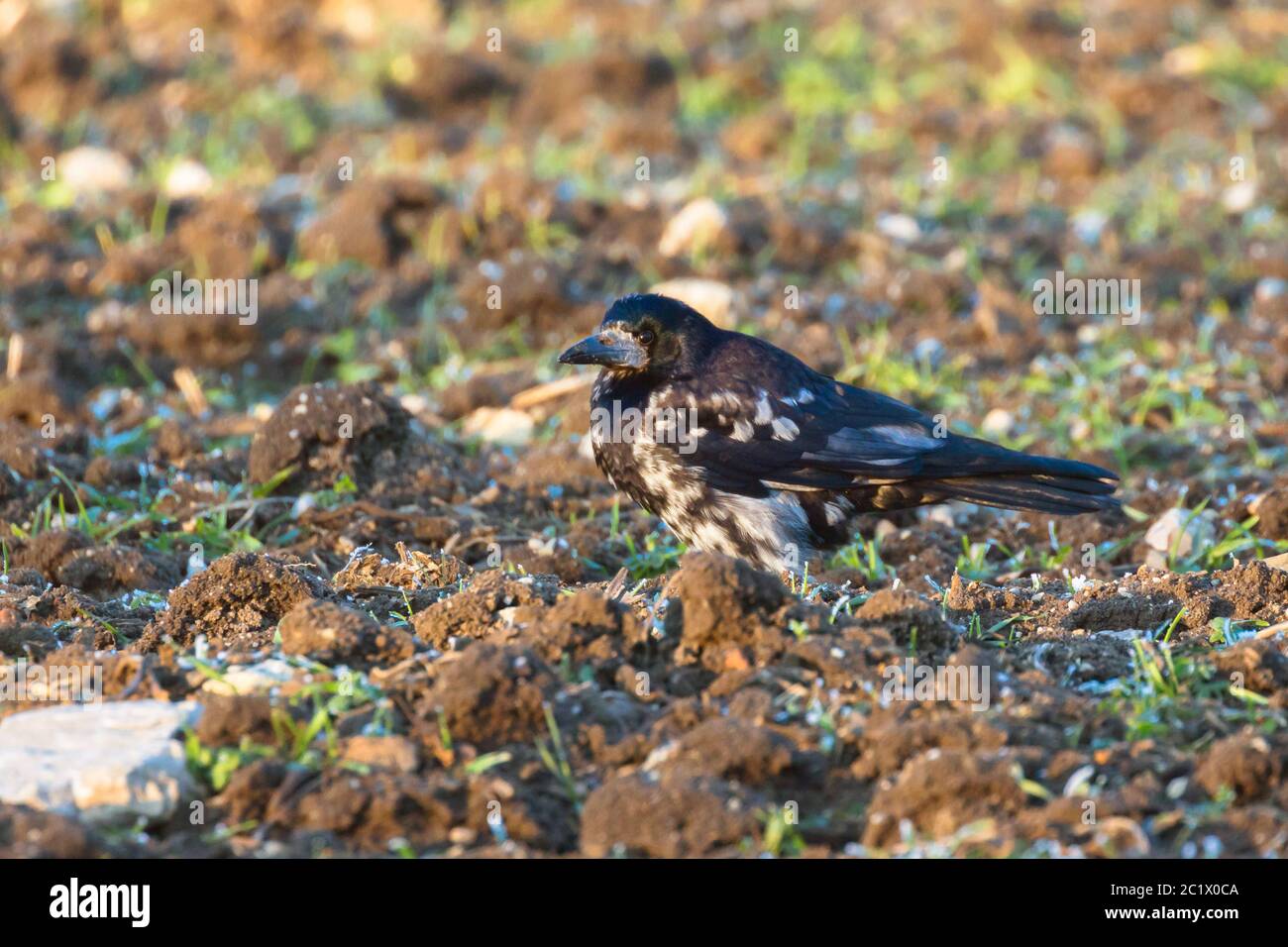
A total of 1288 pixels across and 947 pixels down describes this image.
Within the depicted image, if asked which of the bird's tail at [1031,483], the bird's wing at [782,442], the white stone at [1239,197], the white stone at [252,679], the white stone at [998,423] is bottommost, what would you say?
the white stone at [252,679]

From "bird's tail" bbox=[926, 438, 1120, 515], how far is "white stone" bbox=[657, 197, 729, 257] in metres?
3.50

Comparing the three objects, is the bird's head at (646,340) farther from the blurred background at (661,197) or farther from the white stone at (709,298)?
the white stone at (709,298)

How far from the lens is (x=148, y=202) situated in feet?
32.0

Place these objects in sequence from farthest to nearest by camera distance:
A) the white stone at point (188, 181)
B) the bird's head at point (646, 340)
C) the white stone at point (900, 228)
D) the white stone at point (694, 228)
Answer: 1. the white stone at point (188, 181)
2. the white stone at point (900, 228)
3. the white stone at point (694, 228)
4. the bird's head at point (646, 340)

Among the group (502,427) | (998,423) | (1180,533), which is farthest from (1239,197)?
(502,427)

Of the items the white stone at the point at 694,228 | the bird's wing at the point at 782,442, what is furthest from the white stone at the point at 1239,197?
the bird's wing at the point at 782,442

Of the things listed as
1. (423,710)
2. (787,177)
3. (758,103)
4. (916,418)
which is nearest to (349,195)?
(787,177)

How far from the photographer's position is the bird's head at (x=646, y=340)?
6.14 m

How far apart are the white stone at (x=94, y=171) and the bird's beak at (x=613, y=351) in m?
5.10
